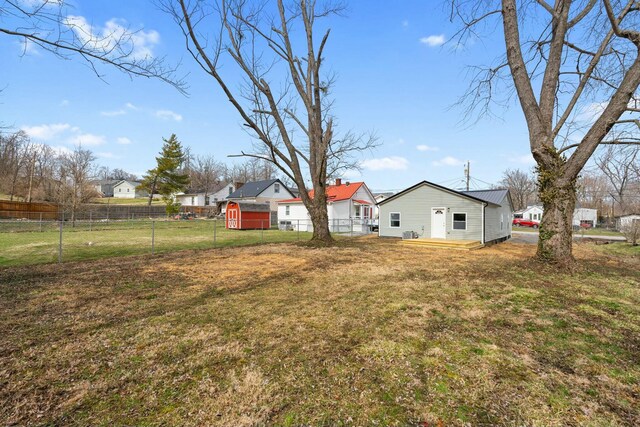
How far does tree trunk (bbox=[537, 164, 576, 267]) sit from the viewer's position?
8.24 m

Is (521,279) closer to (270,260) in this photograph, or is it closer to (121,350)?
(270,260)

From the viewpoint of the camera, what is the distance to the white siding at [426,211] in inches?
658

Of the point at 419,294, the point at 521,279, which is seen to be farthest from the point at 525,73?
the point at 419,294

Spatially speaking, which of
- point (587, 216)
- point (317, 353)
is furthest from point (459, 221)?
point (587, 216)

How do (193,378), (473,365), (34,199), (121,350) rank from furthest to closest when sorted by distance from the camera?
(34,199) < (121,350) < (473,365) < (193,378)

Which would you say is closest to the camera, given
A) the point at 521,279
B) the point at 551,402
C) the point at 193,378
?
the point at 551,402

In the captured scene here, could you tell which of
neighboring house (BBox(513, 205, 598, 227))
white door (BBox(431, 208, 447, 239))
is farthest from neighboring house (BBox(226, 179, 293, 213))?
Answer: neighboring house (BBox(513, 205, 598, 227))

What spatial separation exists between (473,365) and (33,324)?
574cm

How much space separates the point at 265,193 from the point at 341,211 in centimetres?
1539

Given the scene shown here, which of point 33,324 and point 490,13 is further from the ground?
point 490,13

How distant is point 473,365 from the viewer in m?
3.02

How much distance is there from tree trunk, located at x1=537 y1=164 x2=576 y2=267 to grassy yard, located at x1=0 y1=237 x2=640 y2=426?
6.93 feet

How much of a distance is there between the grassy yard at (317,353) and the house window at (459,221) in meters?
10.8

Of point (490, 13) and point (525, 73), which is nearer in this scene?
point (525, 73)
